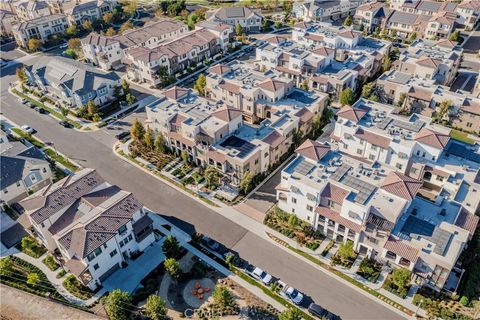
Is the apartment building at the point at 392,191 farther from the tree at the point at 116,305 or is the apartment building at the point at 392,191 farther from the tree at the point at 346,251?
the tree at the point at 116,305

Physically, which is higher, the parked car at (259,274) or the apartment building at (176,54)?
the apartment building at (176,54)

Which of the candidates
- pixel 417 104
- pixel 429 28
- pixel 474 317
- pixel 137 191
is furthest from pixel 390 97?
pixel 137 191

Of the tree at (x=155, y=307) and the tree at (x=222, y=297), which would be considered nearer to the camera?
the tree at (x=155, y=307)

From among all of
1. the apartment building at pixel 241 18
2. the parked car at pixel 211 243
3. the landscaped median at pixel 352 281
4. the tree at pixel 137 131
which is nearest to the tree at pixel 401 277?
the landscaped median at pixel 352 281

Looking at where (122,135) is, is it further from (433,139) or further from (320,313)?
(433,139)

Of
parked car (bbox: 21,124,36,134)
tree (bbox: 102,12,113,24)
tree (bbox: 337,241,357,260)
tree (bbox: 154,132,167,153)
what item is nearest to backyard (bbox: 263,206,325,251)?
tree (bbox: 337,241,357,260)
